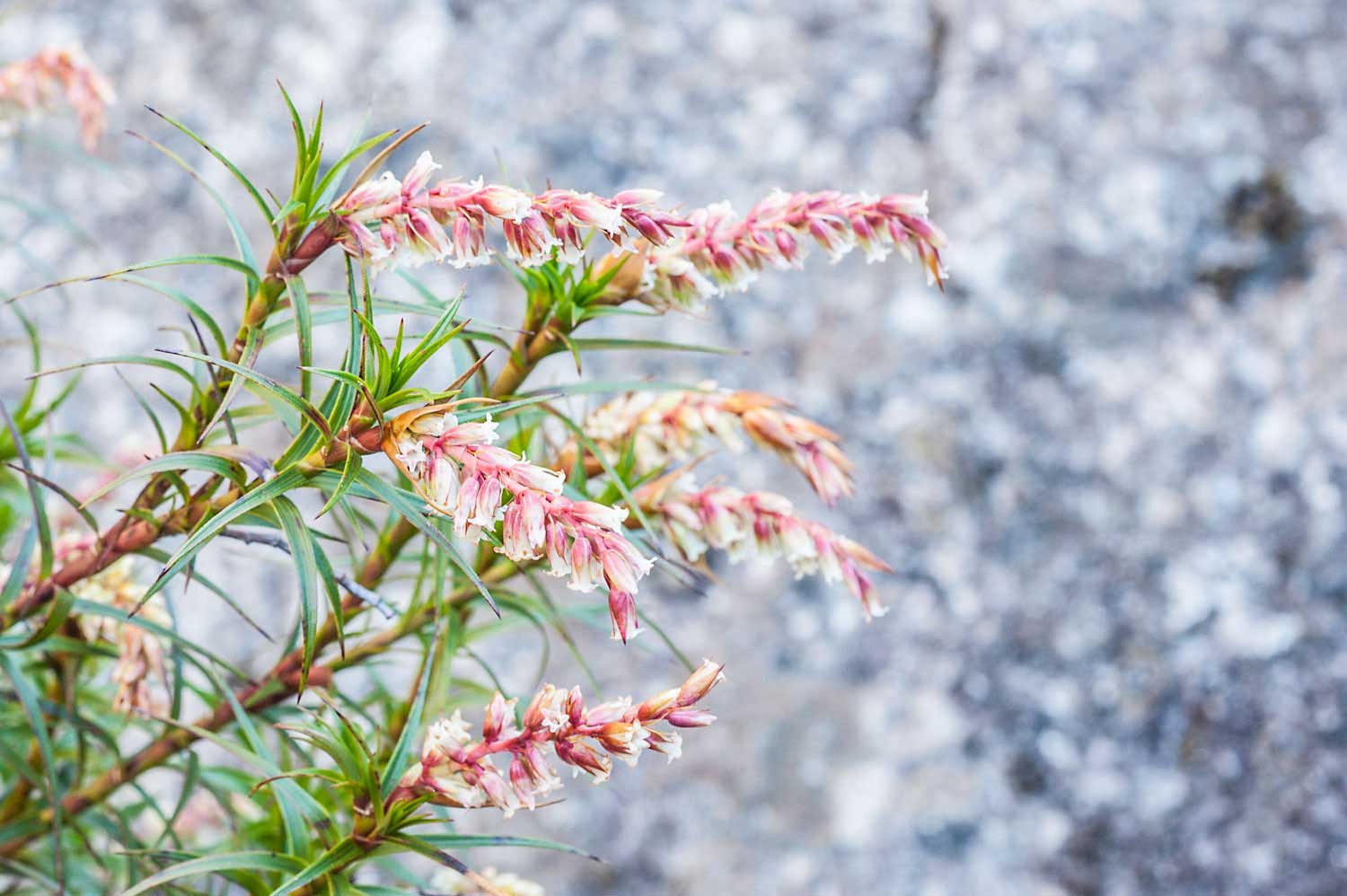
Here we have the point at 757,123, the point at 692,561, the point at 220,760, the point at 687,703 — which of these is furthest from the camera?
the point at 757,123

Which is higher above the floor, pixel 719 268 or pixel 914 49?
pixel 914 49

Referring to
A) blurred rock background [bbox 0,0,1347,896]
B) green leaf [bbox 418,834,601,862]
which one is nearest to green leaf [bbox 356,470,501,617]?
green leaf [bbox 418,834,601,862]

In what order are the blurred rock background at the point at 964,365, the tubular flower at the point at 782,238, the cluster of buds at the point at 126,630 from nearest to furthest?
the tubular flower at the point at 782,238, the cluster of buds at the point at 126,630, the blurred rock background at the point at 964,365

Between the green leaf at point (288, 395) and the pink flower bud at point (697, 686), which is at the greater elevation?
the green leaf at point (288, 395)

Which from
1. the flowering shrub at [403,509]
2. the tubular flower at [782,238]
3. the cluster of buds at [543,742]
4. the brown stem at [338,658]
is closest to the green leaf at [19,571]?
the flowering shrub at [403,509]

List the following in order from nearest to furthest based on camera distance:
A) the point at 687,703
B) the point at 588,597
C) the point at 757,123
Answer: the point at 687,703
the point at 588,597
the point at 757,123

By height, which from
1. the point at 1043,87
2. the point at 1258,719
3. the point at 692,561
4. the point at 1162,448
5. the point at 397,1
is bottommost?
the point at 692,561

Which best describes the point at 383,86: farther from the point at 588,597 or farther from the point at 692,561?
the point at 692,561

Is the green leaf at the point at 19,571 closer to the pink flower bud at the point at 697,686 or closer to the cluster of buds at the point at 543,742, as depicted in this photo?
the cluster of buds at the point at 543,742

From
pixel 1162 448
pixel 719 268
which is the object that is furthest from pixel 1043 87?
pixel 719 268
